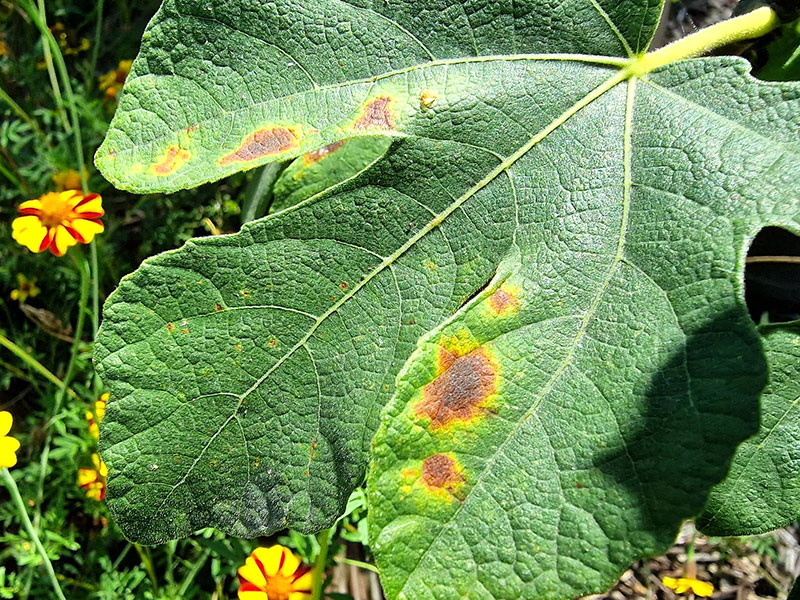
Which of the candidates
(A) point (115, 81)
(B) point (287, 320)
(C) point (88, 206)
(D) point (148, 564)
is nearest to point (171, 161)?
(B) point (287, 320)

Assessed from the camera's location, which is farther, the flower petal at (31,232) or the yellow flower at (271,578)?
the flower petal at (31,232)

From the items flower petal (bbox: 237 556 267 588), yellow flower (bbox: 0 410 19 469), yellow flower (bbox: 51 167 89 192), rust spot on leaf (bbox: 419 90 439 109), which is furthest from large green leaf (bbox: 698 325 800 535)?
yellow flower (bbox: 51 167 89 192)

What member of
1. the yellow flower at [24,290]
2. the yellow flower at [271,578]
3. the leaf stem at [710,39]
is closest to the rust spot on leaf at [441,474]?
the leaf stem at [710,39]

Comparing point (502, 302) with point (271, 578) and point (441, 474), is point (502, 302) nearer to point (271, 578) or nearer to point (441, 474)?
point (441, 474)

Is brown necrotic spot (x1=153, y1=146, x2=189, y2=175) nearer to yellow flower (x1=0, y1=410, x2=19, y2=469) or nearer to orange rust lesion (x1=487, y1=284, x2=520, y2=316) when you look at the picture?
orange rust lesion (x1=487, y1=284, x2=520, y2=316)

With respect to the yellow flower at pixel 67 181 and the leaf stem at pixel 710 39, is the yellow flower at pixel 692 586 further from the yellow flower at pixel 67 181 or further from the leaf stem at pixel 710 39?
the yellow flower at pixel 67 181
